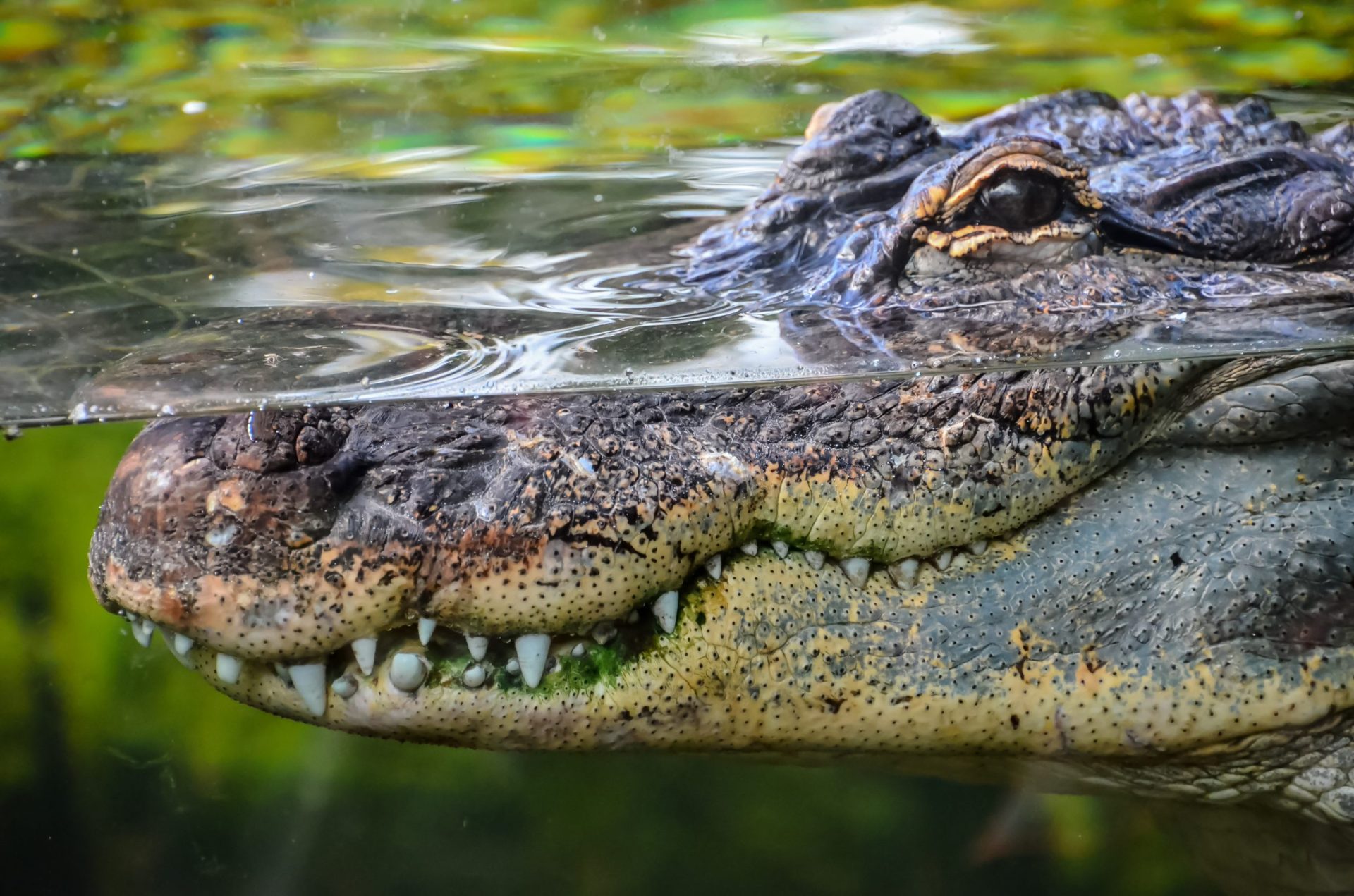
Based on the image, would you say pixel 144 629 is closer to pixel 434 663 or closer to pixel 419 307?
pixel 434 663

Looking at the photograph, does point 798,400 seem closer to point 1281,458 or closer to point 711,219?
point 711,219

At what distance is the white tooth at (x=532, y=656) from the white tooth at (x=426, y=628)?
0.45ft

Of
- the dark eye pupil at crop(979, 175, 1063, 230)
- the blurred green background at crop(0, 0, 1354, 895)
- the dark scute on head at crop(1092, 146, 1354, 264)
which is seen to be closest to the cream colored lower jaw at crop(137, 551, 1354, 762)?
the blurred green background at crop(0, 0, 1354, 895)

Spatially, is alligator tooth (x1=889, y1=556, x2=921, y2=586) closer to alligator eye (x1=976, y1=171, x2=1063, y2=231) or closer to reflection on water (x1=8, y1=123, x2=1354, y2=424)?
reflection on water (x1=8, y1=123, x2=1354, y2=424)

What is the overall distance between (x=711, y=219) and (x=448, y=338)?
32.7 inches

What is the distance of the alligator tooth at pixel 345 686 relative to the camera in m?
1.63

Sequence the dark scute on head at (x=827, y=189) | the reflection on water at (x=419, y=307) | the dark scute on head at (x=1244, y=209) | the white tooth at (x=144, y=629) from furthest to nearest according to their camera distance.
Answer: the dark scute on head at (x=827, y=189) < the dark scute on head at (x=1244, y=209) < the reflection on water at (x=419, y=307) < the white tooth at (x=144, y=629)

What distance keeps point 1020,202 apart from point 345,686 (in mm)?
1596

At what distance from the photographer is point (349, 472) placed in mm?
1589

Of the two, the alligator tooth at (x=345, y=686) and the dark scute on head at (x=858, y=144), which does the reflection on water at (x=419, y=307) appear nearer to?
the dark scute on head at (x=858, y=144)

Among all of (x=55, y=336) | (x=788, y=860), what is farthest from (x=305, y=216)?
(x=788, y=860)

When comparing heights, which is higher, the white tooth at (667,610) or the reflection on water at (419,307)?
the reflection on water at (419,307)

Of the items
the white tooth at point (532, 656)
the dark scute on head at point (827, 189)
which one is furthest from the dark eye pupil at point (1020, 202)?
the white tooth at point (532, 656)

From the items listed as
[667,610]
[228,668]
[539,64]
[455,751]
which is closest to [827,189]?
[539,64]
